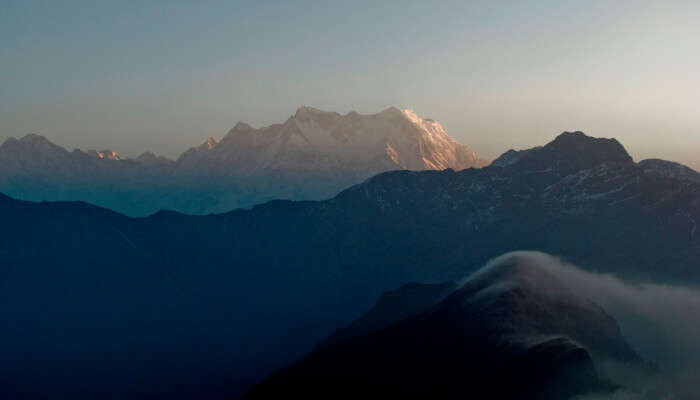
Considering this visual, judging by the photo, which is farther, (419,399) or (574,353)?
(419,399)

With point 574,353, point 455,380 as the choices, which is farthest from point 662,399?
point 455,380

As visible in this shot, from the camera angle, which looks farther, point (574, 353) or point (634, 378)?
point (634, 378)

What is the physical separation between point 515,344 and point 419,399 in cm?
2884

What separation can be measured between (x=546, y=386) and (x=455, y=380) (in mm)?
32978

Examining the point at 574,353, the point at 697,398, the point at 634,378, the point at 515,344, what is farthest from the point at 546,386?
the point at 697,398

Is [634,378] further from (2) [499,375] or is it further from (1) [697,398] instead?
(2) [499,375]

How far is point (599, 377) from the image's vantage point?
178m

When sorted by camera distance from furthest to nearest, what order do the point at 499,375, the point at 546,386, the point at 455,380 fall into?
the point at 455,380 → the point at 499,375 → the point at 546,386

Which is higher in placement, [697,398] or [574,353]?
[574,353]

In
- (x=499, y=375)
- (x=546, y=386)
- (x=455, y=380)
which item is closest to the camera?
(x=546, y=386)

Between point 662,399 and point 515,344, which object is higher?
point 515,344

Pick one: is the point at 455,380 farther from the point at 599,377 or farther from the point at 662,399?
the point at 662,399

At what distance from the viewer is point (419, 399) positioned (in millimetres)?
197875

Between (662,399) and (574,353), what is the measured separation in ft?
109
